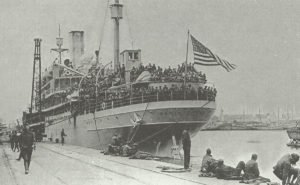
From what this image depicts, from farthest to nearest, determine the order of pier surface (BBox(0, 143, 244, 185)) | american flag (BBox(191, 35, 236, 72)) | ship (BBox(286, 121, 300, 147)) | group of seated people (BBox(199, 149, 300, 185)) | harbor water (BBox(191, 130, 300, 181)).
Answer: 1. ship (BBox(286, 121, 300, 147))
2. harbor water (BBox(191, 130, 300, 181))
3. american flag (BBox(191, 35, 236, 72))
4. pier surface (BBox(0, 143, 244, 185))
5. group of seated people (BBox(199, 149, 300, 185))

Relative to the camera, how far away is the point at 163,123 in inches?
1025

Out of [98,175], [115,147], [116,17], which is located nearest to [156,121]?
[115,147]

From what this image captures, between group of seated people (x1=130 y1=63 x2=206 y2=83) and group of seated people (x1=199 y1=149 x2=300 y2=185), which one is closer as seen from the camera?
group of seated people (x1=199 y1=149 x2=300 y2=185)

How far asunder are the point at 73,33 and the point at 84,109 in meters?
17.3

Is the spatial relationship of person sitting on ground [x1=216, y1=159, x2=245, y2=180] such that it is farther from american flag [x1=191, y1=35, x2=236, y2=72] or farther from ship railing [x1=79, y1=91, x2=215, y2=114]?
ship railing [x1=79, y1=91, x2=215, y2=114]

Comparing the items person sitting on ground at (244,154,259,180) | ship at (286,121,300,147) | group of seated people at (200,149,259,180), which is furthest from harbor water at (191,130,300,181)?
person sitting on ground at (244,154,259,180)

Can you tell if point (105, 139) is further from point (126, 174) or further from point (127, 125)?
point (126, 174)

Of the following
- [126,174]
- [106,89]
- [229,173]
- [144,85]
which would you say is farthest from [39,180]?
[106,89]

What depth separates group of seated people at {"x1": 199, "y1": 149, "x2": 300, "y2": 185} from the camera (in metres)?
9.88

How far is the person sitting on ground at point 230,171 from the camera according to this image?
11.5 metres

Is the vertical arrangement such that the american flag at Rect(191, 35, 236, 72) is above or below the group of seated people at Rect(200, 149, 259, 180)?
above

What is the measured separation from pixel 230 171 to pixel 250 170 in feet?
2.03

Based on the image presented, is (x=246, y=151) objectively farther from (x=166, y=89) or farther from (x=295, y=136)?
(x=166, y=89)

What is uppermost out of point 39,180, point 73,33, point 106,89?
point 73,33
